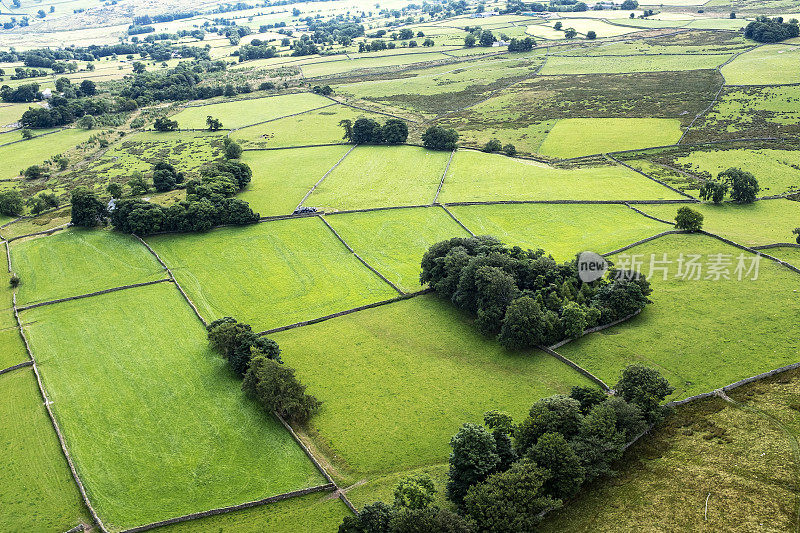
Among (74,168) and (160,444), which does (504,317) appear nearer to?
(160,444)

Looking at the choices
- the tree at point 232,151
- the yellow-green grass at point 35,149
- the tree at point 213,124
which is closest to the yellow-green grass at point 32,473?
the tree at point 232,151

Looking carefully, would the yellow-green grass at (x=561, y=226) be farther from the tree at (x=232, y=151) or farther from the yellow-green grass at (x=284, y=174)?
the tree at (x=232, y=151)

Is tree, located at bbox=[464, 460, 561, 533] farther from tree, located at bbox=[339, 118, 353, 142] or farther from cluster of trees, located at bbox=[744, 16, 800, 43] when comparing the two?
cluster of trees, located at bbox=[744, 16, 800, 43]

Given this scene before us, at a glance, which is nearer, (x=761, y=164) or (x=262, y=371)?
(x=262, y=371)

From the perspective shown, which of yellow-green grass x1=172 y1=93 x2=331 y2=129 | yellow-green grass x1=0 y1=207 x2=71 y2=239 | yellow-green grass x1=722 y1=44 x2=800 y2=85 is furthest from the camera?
yellow-green grass x1=172 y1=93 x2=331 y2=129

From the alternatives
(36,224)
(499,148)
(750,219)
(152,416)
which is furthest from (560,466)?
(36,224)

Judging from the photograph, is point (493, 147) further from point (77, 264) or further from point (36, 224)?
point (36, 224)

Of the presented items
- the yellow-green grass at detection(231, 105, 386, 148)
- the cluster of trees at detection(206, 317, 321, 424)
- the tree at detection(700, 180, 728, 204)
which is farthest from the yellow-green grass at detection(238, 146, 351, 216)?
the tree at detection(700, 180, 728, 204)

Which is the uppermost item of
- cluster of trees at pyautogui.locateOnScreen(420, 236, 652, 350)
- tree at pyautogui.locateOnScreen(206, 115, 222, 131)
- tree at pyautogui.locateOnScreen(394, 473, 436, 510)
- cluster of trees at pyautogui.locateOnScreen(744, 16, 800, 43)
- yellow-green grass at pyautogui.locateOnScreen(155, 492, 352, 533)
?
cluster of trees at pyautogui.locateOnScreen(744, 16, 800, 43)
